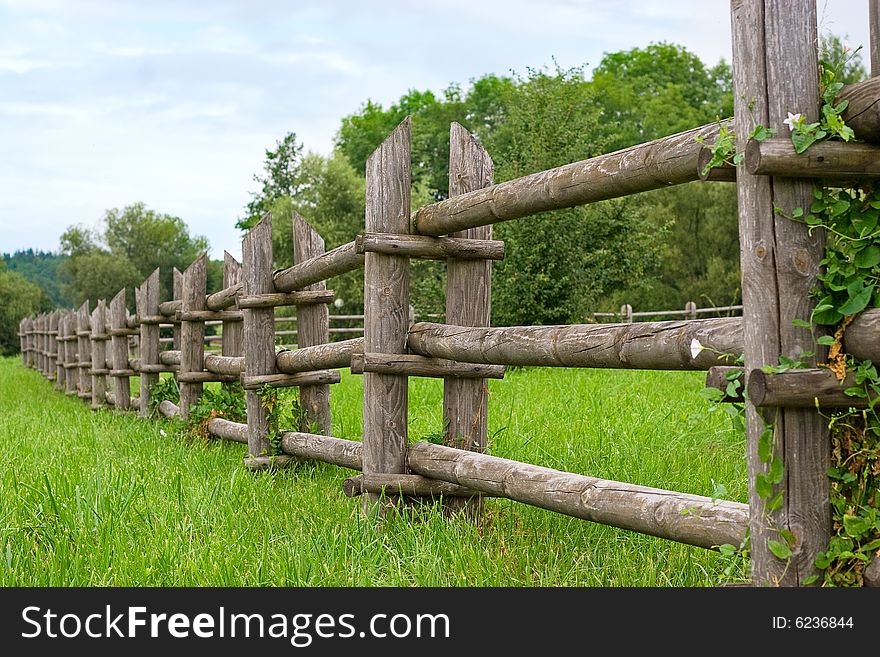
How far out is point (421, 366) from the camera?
4.09m

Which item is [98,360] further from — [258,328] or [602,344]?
[602,344]

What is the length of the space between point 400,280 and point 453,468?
0.91m

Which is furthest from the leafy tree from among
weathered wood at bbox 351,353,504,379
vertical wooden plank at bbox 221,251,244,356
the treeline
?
weathered wood at bbox 351,353,504,379

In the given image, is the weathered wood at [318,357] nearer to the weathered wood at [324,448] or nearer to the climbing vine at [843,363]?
the weathered wood at [324,448]

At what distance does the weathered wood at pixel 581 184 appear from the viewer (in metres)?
2.62

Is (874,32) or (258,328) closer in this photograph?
(874,32)

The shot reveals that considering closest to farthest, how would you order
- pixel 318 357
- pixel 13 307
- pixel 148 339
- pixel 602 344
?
pixel 602 344
pixel 318 357
pixel 148 339
pixel 13 307

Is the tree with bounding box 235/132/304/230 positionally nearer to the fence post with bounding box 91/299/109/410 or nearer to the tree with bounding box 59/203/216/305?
the tree with bounding box 59/203/216/305

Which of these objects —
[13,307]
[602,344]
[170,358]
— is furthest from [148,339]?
[13,307]

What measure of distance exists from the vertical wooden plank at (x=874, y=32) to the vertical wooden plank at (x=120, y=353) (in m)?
9.36

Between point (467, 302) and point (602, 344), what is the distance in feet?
4.21

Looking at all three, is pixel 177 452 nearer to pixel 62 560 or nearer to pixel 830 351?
pixel 62 560
